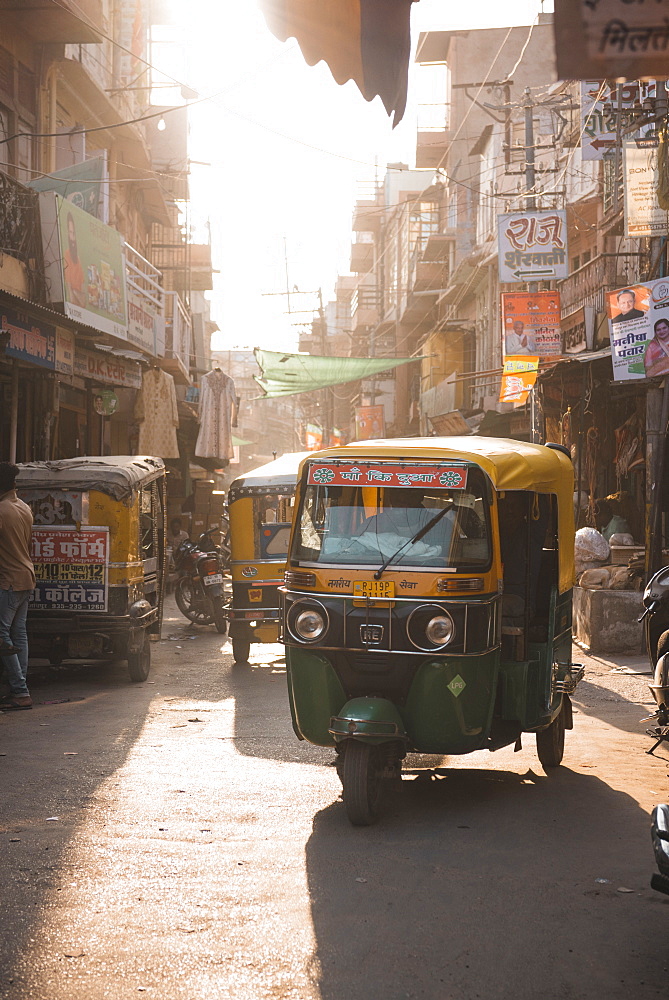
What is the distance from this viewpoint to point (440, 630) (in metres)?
6.52

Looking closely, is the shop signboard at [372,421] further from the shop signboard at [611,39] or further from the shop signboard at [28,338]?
the shop signboard at [611,39]

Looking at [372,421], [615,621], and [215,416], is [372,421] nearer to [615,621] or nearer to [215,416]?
[215,416]

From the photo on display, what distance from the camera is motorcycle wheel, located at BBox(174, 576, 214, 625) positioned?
55.9ft

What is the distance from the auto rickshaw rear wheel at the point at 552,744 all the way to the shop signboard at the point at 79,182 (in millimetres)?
12613

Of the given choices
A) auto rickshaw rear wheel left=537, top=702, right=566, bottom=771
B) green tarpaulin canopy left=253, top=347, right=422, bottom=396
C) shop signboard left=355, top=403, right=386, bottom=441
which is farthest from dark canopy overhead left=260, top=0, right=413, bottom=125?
shop signboard left=355, top=403, right=386, bottom=441

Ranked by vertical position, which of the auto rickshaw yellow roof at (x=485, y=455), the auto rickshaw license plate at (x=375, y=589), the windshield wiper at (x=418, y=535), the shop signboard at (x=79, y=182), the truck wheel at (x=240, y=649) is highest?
the shop signboard at (x=79, y=182)

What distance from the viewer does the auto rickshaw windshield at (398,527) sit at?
266 inches

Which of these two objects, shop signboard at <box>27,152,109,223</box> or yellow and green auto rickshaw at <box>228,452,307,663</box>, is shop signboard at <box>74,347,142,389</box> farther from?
yellow and green auto rickshaw at <box>228,452,307,663</box>

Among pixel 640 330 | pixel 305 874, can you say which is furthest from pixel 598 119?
pixel 305 874

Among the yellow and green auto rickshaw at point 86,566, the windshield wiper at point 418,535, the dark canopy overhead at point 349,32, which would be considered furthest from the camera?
the yellow and green auto rickshaw at point 86,566

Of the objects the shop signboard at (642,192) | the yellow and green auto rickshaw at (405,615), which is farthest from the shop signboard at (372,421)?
the yellow and green auto rickshaw at (405,615)

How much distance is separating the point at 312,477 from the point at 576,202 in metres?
21.2

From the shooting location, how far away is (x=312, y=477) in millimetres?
7133

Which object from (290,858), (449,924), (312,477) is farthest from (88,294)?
(449,924)
